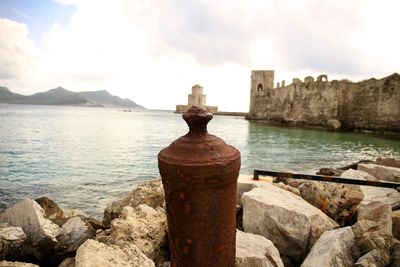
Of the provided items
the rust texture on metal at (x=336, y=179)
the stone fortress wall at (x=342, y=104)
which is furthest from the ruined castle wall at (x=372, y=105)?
the rust texture on metal at (x=336, y=179)

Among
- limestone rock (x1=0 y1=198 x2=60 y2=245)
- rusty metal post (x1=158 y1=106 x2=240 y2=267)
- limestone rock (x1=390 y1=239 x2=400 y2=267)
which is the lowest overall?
limestone rock (x1=0 y1=198 x2=60 y2=245)

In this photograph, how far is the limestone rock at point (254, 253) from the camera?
2477 mm

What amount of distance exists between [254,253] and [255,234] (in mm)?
619

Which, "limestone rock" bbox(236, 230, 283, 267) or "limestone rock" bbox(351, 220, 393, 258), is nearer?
"limestone rock" bbox(236, 230, 283, 267)

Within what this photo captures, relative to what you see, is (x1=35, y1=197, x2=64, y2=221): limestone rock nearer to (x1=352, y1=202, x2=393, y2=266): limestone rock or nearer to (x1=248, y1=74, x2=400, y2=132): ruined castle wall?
(x1=352, y1=202, x2=393, y2=266): limestone rock

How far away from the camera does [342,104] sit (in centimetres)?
3262

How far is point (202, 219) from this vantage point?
1.75 metres

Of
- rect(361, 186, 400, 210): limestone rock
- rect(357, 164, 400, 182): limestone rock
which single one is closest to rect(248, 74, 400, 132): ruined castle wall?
rect(357, 164, 400, 182): limestone rock

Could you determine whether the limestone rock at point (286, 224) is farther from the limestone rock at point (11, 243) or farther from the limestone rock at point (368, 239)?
the limestone rock at point (11, 243)

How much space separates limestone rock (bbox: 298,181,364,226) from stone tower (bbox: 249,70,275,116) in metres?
46.7

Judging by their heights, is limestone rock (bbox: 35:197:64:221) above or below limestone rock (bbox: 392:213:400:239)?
below

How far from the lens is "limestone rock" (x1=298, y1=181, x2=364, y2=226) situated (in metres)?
4.13

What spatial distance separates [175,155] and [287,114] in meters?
41.1

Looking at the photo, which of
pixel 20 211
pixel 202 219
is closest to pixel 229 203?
pixel 202 219
